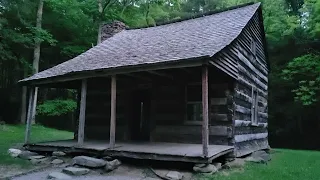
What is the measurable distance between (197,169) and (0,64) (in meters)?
21.1

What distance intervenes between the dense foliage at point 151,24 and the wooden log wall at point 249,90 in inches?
244

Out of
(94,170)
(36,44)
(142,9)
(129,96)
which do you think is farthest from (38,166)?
(142,9)

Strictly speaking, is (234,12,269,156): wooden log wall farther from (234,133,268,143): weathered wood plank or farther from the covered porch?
the covered porch

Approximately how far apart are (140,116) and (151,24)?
28.7 feet

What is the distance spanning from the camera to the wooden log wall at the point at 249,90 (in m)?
11.4

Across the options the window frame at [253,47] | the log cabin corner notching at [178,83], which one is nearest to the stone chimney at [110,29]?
the log cabin corner notching at [178,83]

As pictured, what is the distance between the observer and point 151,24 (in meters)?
20.3

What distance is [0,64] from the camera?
960 inches

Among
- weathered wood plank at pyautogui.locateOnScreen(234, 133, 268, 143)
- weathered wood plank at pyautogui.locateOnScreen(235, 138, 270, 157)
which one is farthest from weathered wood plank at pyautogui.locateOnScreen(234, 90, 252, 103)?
weathered wood plank at pyautogui.locateOnScreen(235, 138, 270, 157)

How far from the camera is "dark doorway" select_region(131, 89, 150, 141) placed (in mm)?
12906

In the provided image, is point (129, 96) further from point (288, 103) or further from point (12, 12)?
point (288, 103)

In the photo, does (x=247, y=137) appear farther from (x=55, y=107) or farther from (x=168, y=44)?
(x=55, y=107)

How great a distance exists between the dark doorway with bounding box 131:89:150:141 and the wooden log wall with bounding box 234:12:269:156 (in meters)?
3.60

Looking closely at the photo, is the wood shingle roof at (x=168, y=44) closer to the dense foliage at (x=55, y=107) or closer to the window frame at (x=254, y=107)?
the window frame at (x=254, y=107)
